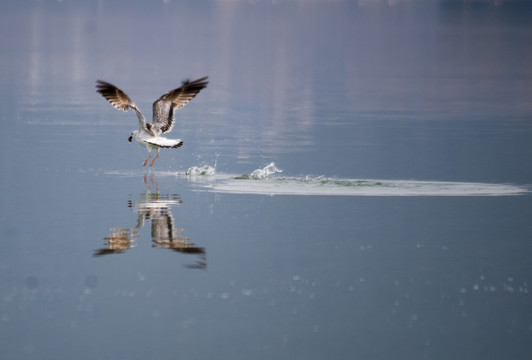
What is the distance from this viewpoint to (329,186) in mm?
19000

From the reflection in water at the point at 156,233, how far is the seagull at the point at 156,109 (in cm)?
356

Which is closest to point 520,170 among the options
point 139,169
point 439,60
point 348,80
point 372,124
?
point 139,169

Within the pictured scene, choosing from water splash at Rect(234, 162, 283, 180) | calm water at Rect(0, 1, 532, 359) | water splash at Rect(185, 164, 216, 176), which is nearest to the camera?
calm water at Rect(0, 1, 532, 359)

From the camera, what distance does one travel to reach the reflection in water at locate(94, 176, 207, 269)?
13.1 metres

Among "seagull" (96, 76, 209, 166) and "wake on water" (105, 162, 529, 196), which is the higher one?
"seagull" (96, 76, 209, 166)

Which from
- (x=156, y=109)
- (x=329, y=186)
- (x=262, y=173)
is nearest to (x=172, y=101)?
(x=156, y=109)

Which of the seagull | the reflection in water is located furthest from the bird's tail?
the reflection in water

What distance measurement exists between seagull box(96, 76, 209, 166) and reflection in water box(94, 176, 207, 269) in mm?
3563

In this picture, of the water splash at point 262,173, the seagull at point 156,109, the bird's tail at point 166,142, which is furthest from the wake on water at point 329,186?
the seagull at point 156,109

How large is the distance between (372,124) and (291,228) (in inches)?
651

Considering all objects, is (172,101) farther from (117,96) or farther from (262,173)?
(262,173)

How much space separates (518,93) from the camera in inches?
1706

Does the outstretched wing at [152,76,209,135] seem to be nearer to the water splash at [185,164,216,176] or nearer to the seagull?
the seagull

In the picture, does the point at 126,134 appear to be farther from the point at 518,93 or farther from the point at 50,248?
the point at 518,93
